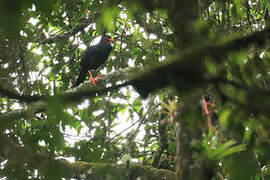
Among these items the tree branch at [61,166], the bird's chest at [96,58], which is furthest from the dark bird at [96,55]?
the tree branch at [61,166]

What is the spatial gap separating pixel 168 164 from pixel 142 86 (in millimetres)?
3409

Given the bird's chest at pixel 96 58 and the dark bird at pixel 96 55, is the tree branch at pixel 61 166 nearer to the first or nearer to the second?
the dark bird at pixel 96 55

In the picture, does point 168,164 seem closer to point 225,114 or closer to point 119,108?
point 119,108

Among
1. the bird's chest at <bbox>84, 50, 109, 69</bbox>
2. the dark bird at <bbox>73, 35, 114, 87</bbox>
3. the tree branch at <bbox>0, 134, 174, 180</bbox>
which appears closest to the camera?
the tree branch at <bbox>0, 134, 174, 180</bbox>

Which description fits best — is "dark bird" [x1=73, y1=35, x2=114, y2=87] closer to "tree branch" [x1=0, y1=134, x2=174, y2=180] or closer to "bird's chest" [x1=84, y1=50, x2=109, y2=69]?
"bird's chest" [x1=84, y1=50, x2=109, y2=69]

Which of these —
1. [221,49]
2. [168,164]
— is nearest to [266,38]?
[221,49]

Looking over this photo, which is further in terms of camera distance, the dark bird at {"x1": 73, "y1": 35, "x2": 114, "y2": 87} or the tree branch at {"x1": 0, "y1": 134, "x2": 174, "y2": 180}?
the dark bird at {"x1": 73, "y1": 35, "x2": 114, "y2": 87}

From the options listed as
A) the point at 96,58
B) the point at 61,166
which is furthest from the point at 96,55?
the point at 61,166

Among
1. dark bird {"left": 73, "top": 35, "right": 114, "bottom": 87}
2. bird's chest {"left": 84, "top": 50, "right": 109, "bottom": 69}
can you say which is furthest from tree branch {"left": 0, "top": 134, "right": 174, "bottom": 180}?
bird's chest {"left": 84, "top": 50, "right": 109, "bottom": 69}

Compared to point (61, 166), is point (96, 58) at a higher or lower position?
higher

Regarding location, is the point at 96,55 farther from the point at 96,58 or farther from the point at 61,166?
the point at 61,166

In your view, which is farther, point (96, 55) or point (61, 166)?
point (96, 55)

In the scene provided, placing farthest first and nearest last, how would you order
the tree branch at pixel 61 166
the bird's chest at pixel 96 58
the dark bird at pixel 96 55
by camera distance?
the bird's chest at pixel 96 58 → the dark bird at pixel 96 55 → the tree branch at pixel 61 166

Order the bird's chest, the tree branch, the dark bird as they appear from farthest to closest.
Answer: the bird's chest, the dark bird, the tree branch
